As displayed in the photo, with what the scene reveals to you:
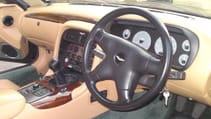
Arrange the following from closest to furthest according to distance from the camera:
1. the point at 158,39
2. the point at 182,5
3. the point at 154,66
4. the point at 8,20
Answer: the point at 154,66 < the point at 158,39 < the point at 182,5 < the point at 8,20

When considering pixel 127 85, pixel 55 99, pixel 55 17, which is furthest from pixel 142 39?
pixel 55 17

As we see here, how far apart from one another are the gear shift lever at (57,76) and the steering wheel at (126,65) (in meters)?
0.41


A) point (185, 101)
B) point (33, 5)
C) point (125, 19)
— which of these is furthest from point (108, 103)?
point (33, 5)

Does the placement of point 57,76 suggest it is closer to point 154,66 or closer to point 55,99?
point 55,99

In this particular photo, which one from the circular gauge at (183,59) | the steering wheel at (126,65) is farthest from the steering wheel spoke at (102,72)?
the circular gauge at (183,59)

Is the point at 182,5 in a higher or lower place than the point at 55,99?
higher

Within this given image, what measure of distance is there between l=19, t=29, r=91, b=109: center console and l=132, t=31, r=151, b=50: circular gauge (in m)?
0.34

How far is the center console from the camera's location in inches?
73.1

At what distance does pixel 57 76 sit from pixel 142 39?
0.55 m

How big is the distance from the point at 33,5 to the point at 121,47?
1489mm

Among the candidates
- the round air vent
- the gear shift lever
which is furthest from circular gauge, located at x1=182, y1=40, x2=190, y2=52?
the round air vent

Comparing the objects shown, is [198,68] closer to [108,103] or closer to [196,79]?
[196,79]

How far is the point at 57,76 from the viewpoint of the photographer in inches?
82.5

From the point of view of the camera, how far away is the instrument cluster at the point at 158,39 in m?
1.65
